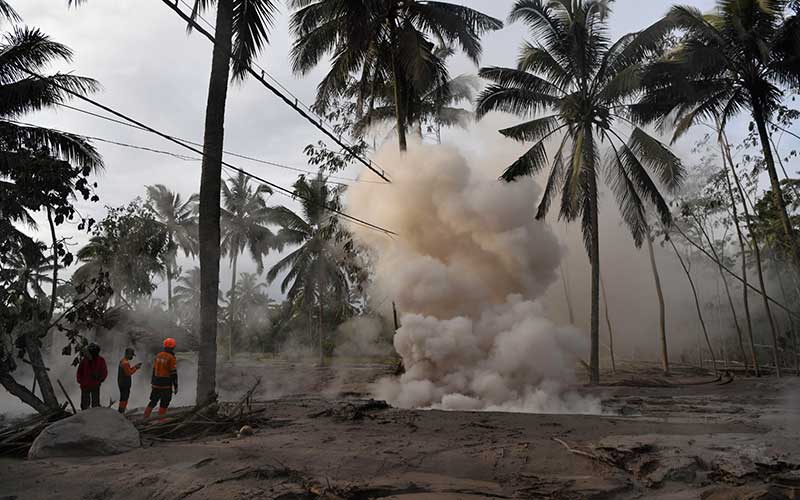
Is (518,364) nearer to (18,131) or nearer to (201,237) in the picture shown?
(201,237)

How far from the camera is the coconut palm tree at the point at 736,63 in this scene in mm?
14781

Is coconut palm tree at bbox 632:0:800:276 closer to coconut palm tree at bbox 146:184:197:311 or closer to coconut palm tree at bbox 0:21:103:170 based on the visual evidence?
coconut palm tree at bbox 0:21:103:170

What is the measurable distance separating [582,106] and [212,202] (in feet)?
40.8

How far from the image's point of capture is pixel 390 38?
1603 centimetres

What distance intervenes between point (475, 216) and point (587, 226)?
6.63 metres

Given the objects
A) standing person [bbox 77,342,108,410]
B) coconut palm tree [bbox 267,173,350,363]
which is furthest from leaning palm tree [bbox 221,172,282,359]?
standing person [bbox 77,342,108,410]

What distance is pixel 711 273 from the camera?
3559cm

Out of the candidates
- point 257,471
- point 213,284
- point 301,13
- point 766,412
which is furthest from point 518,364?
point 301,13

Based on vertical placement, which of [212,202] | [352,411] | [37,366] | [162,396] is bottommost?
[352,411]

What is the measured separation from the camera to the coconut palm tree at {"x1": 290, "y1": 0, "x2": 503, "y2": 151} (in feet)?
49.6

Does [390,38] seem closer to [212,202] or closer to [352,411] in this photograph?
[212,202]

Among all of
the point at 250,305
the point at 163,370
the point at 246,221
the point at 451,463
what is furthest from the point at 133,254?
the point at 250,305

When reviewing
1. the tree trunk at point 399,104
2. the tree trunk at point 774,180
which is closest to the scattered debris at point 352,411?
Answer: the tree trunk at point 399,104

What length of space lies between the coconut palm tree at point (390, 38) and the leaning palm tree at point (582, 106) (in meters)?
2.40
